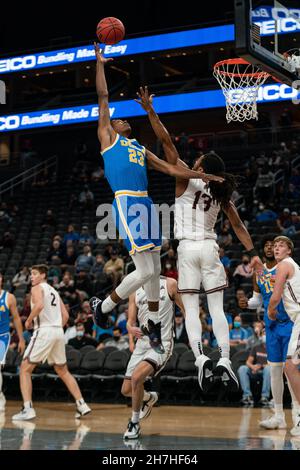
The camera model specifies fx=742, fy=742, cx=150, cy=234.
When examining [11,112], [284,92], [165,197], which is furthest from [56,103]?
[284,92]

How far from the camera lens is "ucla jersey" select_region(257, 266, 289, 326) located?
28.5 feet

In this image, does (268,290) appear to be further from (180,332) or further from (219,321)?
(180,332)

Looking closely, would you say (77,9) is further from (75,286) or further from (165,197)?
(75,286)

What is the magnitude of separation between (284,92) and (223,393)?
798 cm

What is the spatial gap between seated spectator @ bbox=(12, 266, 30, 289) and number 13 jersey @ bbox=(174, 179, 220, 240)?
12038 mm

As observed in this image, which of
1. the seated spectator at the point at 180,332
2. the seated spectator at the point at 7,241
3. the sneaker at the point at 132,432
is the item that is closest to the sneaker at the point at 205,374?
the sneaker at the point at 132,432

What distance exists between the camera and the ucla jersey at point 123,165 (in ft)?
22.9

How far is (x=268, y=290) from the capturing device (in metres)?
8.79

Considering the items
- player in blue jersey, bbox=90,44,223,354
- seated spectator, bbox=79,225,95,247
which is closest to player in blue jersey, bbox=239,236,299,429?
player in blue jersey, bbox=90,44,223,354

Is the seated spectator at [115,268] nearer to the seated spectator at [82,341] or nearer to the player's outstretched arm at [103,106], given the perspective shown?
the seated spectator at [82,341]

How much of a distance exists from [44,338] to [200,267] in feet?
14.4

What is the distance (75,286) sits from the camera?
669 inches

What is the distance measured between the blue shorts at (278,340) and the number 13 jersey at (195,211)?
2.21 meters

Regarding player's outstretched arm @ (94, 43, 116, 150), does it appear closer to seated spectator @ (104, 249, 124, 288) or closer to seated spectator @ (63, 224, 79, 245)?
seated spectator @ (104, 249, 124, 288)
